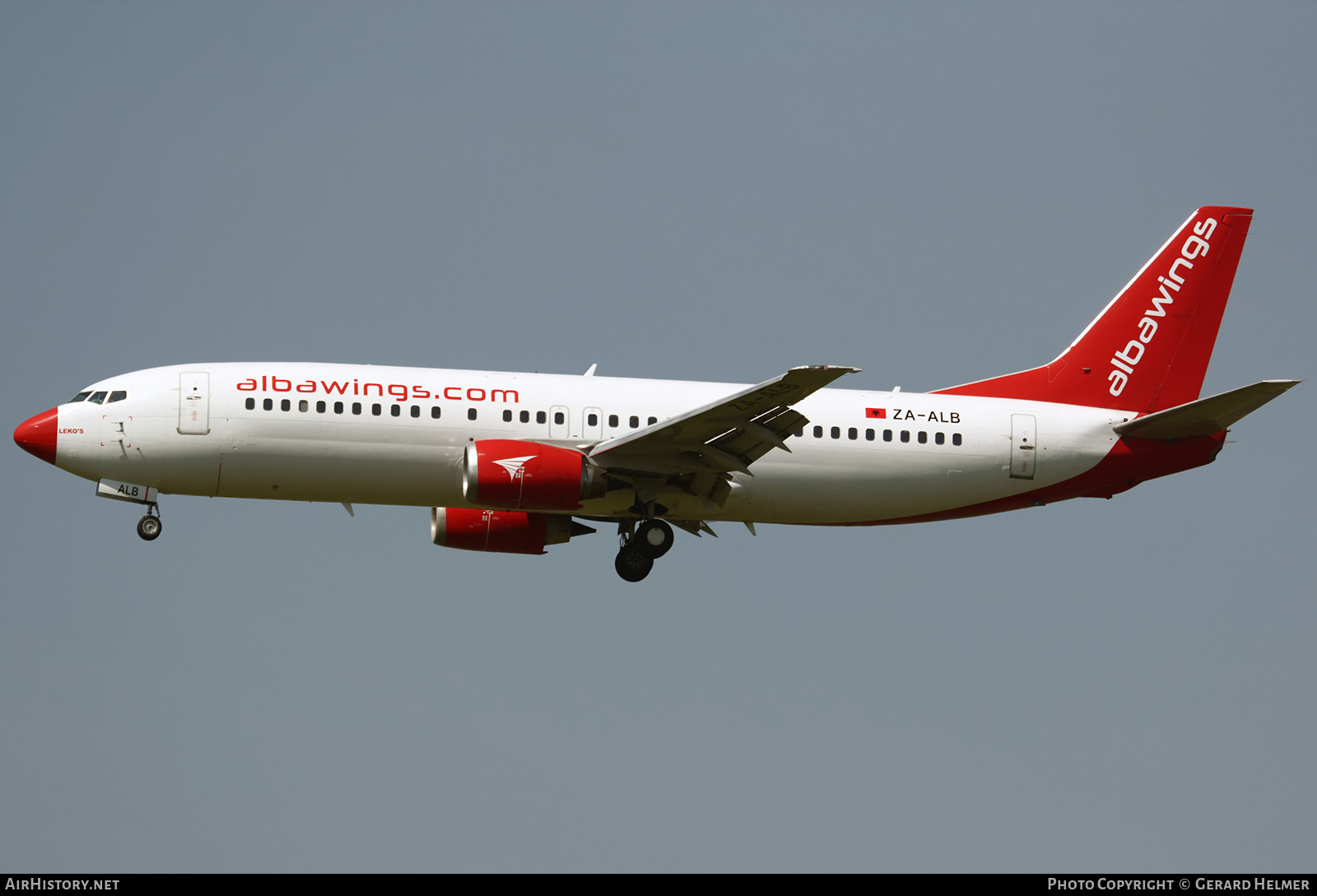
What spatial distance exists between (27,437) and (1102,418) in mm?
26408

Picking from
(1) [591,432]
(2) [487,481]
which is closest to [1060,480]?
(1) [591,432]

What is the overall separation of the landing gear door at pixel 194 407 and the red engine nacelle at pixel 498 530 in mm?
6583

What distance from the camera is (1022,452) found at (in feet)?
127

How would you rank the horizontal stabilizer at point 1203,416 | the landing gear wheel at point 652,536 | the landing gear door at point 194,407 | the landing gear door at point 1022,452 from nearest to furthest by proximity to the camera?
the landing gear door at point 194,407 < the horizontal stabilizer at point 1203,416 < the landing gear wheel at point 652,536 < the landing gear door at point 1022,452

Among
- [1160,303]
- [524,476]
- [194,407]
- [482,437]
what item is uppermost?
[1160,303]

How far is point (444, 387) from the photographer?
35906mm

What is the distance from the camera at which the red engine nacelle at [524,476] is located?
34.2 m

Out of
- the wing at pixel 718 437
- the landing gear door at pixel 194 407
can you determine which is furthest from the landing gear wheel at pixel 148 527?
the wing at pixel 718 437

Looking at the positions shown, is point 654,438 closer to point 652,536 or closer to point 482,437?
point 652,536

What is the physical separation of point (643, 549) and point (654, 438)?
3.86 meters

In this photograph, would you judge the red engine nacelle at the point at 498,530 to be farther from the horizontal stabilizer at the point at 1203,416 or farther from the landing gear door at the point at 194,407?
the horizontal stabilizer at the point at 1203,416

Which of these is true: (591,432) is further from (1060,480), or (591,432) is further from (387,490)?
(1060,480)

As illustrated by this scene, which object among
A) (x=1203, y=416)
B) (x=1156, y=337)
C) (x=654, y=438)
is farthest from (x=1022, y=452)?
(x=654, y=438)

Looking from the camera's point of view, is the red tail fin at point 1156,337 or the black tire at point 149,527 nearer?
the black tire at point 149,527
